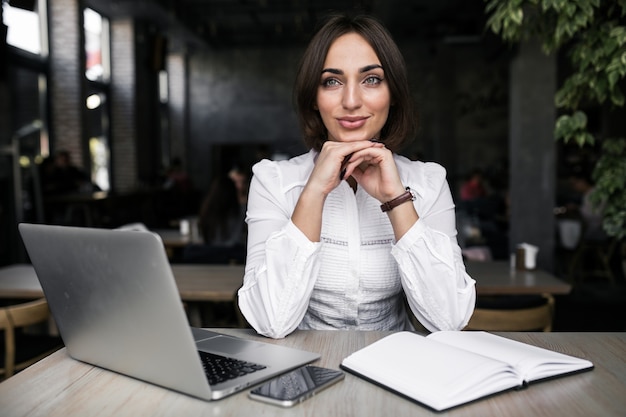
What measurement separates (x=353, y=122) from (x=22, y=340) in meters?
2.31

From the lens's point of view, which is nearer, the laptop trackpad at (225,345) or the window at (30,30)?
the laptop trackpad at (225,345)

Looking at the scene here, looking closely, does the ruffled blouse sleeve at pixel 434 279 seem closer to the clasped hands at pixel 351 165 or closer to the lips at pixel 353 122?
the clasped hands at pixel 351 165

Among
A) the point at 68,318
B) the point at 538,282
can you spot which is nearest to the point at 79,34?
the point at 538,282

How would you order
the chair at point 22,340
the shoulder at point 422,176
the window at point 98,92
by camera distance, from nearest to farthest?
the shoulder at point 422,176 → the chair at point 22,340 → the window at point 98,92

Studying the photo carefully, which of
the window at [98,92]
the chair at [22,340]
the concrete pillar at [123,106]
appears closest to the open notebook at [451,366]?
the chair at [22,340]

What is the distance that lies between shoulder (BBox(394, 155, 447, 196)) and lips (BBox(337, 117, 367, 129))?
0.67ft

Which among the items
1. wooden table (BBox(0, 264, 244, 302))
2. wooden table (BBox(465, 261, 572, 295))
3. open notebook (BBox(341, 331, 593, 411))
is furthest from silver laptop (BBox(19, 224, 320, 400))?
wooden table (BBox(465, 261, 572, 295))

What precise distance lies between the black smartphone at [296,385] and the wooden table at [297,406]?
0.04 ft

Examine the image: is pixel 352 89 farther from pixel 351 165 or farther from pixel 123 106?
pixel 123 106

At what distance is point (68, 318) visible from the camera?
101cm

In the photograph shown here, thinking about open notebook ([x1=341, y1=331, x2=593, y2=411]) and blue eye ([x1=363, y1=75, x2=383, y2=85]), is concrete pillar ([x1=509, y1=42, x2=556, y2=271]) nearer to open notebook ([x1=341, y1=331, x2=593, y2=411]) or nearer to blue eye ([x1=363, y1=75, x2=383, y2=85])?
blue eye ([x1=363, y1=75, x2=383, y2=85])

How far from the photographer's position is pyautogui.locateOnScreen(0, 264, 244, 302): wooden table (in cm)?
269

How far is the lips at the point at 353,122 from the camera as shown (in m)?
1.42

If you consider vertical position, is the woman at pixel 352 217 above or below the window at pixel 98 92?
below
